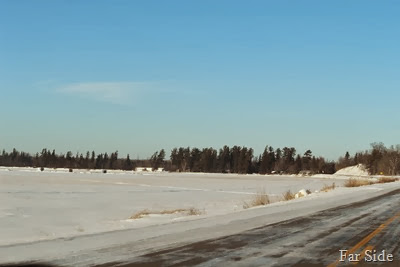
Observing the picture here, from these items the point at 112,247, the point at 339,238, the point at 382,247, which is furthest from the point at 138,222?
the point at 382,247

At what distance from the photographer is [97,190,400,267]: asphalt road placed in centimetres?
833

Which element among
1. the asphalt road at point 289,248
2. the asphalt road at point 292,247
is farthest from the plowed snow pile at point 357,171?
the asphalt road at point 289,248

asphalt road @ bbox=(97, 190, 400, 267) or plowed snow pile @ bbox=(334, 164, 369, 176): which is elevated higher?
plowed snow pile @ bbox=(334, 164, 369, 176)

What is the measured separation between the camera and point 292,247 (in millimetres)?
10039

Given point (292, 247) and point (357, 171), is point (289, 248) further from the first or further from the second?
point (357, 171)

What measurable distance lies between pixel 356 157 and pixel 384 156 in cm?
4095

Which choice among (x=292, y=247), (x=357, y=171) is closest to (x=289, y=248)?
(x=292, y=247)

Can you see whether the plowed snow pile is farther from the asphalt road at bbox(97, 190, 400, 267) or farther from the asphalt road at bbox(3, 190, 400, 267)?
the asphalt road at bbox(3, 190, 400, 267)

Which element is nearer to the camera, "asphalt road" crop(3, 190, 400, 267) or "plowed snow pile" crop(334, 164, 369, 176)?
"asphalt road" crop(3, 190, 400, 267)

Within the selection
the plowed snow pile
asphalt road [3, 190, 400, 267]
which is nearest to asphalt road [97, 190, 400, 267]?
asphalt road [3, 190, 400, 267]

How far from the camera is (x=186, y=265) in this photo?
7887mm

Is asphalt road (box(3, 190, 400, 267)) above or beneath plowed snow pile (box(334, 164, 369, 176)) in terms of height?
beneath

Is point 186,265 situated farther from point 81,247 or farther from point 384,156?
point 384,156

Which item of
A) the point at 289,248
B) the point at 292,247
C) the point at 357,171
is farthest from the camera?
the point at 357,171
